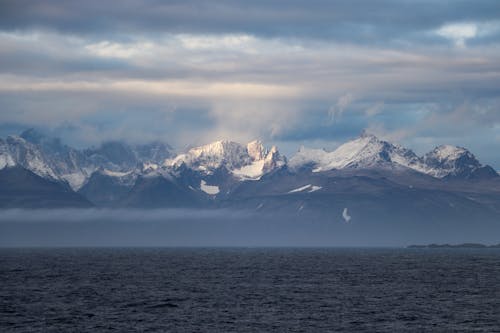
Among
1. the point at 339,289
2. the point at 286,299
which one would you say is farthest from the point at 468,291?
the point at 286,299

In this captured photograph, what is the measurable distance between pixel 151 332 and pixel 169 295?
48974 millimetres

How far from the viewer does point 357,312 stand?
13575 cm

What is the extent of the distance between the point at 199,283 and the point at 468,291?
189ft

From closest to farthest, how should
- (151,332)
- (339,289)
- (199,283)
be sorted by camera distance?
1. (151,332)
2. (339,289)
3. (199,283)

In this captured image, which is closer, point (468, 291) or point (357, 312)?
point (357, 312)

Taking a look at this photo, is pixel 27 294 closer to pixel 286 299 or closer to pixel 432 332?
pixel 286 299

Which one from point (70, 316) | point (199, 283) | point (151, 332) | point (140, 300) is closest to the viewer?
point (151, 332)

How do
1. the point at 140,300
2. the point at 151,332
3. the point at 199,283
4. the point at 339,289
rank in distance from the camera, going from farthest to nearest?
the point at 199,283 → the point at 339,289 → the point at 140,300 → the point at 151,332

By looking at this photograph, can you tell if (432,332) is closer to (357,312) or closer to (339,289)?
(357,312)

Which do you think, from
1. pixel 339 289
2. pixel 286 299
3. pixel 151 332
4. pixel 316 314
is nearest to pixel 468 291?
pixel 339 289

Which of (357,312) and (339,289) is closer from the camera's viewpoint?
(357,312)

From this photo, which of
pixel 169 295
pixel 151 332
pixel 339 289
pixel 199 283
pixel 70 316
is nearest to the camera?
pixel 151 332

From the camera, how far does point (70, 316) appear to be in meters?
129

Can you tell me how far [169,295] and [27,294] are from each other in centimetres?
2555
